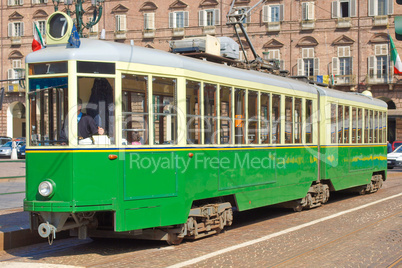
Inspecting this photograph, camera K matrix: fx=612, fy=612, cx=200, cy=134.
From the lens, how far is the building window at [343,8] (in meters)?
45.9

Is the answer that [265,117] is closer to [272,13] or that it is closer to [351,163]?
[351,163]

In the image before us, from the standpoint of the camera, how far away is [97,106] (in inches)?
329

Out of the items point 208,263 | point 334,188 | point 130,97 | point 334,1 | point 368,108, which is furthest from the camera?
point 334,1

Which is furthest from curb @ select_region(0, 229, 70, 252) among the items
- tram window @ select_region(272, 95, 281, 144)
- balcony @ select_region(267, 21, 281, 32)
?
balcony @ select_region(267, 21, 281, 32)

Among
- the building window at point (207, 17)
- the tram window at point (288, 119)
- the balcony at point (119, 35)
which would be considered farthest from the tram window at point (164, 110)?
the balcony at point (119, 35)

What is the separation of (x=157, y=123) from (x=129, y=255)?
193cm

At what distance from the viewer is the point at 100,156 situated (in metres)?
8.26

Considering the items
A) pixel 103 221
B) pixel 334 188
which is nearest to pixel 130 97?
pixel 103 221

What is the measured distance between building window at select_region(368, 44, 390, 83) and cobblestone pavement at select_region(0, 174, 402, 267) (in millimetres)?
34699

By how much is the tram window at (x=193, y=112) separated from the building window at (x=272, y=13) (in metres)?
39.2

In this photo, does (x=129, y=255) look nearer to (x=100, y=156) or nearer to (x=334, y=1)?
(x=100, y=156)

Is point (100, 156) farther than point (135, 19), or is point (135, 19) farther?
point (135, 19)

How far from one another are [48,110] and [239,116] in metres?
3.53

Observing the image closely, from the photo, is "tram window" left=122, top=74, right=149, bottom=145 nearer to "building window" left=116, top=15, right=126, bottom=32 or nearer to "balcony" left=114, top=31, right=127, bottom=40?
"balcony" left=114, top=31, right=127, bottom=40
